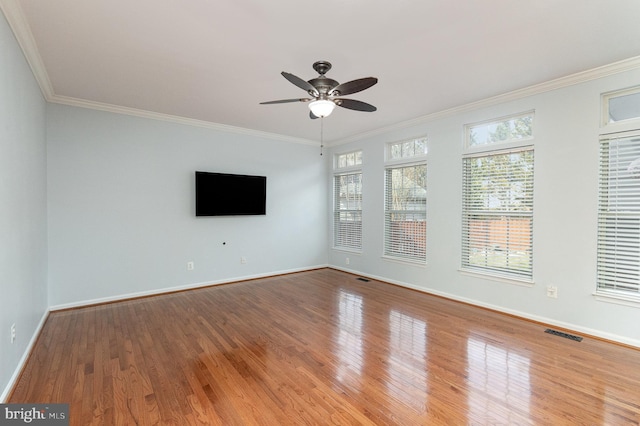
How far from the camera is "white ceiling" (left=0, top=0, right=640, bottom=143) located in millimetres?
2201

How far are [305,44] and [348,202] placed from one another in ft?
13.2

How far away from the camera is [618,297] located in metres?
3.04

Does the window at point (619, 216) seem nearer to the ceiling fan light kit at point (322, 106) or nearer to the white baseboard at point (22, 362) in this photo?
the ceiling fan light kit at point (322, 106)

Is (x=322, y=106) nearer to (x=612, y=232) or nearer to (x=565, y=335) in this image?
(x=612, y=232)

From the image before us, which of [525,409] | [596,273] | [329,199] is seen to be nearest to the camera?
[525,409]

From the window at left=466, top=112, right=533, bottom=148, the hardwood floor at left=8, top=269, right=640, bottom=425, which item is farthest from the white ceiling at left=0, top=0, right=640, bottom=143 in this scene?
the hardwood floor at left=8, top=269, right=640, bottom=425

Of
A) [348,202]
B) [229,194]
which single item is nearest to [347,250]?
[348,202]

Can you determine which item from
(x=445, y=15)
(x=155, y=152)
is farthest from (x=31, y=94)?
(x=445, y=15)

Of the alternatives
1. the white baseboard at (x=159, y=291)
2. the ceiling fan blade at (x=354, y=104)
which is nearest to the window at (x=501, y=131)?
the ceiling fan blade at (x=354, y=104)

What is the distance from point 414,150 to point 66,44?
4.58 m

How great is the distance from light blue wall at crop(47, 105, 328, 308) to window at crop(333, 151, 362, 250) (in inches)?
40.0

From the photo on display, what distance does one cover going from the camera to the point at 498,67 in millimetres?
3102

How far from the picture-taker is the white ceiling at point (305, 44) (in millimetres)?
2201

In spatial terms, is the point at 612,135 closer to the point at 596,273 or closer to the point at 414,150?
the point at 596,273
